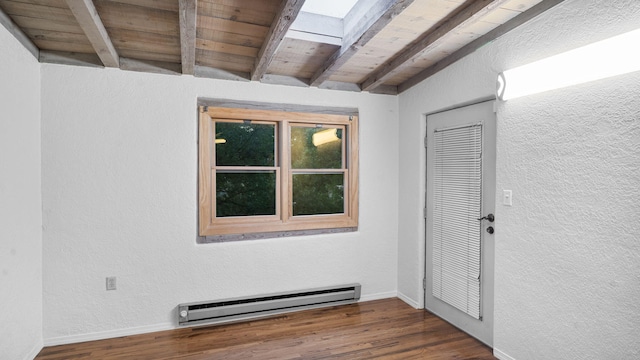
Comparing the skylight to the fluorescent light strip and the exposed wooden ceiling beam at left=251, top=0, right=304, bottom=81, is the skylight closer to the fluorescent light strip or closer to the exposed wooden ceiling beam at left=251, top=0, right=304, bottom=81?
the exposed wooden ceiling beam at left=251, top=0, right=304, bottom=81

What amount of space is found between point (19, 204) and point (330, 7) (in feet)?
8.59

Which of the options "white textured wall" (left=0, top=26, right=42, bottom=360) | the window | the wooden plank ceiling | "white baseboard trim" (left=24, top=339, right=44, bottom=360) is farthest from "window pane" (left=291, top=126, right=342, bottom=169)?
"white baseboard trim" (left=24, top=339, right=44, bottom=360)

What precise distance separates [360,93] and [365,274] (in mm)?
1989

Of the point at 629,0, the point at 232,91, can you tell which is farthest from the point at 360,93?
the point at 629,0

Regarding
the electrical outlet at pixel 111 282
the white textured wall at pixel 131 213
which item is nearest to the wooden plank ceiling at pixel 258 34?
the white textured wall at pixel 131 213

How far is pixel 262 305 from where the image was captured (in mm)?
3328

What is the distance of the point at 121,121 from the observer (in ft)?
9.71

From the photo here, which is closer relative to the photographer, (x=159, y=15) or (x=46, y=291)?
(x=159, y=15)

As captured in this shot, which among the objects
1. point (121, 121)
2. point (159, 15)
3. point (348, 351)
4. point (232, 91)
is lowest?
point (348, 351)

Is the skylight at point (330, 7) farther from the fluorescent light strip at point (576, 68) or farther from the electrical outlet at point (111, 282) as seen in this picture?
the electrical outlet at point (111, 282)

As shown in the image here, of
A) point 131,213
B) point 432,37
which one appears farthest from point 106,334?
point 432,37

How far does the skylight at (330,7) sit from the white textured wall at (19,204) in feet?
6.53

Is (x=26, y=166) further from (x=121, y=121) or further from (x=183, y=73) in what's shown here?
(x=183, y=73)

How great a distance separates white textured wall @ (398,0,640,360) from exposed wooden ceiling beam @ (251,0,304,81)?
1.58 meters
